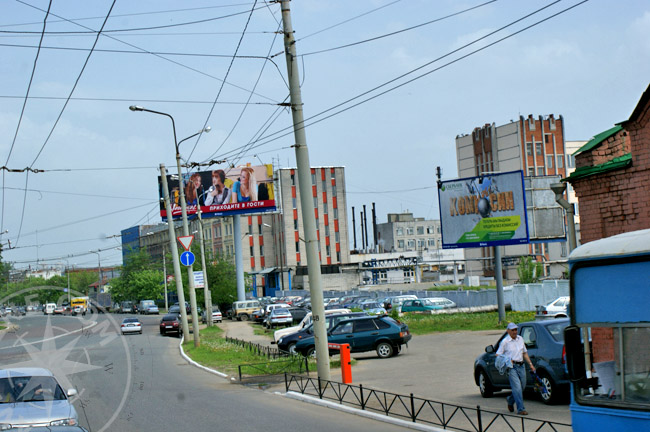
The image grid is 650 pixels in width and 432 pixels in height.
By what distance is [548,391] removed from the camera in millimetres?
14383

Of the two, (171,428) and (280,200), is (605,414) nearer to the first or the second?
(171,428)

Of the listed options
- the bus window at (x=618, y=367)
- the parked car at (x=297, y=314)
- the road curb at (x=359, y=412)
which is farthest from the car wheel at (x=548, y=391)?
the parked car at (x=297, y=314)

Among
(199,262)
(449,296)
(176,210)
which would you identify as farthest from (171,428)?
(176,210)

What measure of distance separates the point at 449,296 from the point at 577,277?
51.5 m

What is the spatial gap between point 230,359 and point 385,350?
573 cm

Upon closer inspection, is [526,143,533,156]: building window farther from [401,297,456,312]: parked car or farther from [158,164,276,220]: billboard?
[401,297,456,312]: parked car

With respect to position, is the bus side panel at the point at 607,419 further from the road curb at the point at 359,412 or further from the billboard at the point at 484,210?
the billboard at the point at 484,210

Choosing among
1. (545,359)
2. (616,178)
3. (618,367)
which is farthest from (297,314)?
(618,367)

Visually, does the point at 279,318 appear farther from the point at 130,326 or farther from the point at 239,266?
the point at 239,266

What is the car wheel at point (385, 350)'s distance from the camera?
27.9 metres

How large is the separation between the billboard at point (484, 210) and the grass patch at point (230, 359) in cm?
1589

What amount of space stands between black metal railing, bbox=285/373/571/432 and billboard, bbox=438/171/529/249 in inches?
1044

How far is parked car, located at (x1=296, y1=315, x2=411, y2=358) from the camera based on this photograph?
1089 inches

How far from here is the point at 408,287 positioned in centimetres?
8862
